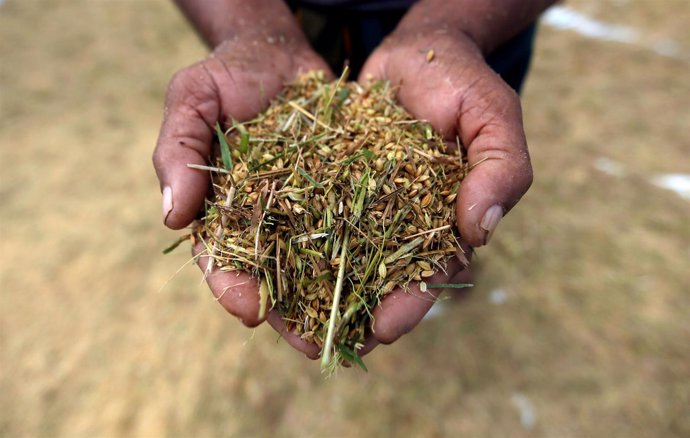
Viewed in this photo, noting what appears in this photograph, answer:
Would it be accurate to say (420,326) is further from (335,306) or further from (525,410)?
(335,306)

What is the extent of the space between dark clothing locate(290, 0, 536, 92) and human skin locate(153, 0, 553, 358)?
0.17 meters

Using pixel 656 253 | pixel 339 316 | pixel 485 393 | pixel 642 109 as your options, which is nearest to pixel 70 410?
pixel 339 316

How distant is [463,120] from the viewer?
1755 millimetres

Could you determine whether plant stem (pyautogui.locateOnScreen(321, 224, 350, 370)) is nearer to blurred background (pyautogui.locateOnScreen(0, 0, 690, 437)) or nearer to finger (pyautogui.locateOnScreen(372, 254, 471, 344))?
finger (pyautogui.locateOnScreen(372, 254, 471, 344))

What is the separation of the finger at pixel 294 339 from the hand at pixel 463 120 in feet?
0.62

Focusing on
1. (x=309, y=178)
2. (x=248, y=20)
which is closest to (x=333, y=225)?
(x=309, y=178)

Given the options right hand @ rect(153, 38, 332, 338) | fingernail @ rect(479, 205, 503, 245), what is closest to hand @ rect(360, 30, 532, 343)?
fingernail @ rect(479, 205, 503, 245)

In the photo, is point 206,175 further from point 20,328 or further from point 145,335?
point 20,328

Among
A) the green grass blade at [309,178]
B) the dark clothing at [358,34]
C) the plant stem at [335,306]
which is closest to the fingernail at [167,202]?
the green grass blade at [309,178]

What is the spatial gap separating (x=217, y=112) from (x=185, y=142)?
0.22 m

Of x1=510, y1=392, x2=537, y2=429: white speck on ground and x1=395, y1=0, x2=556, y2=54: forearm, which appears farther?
x1=510, y1=392, x2=537, y2=429: white speck on ground

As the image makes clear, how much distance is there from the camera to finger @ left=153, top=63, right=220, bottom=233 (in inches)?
63.6

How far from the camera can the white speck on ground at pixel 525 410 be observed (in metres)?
2.63

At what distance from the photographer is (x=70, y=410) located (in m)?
2.72
